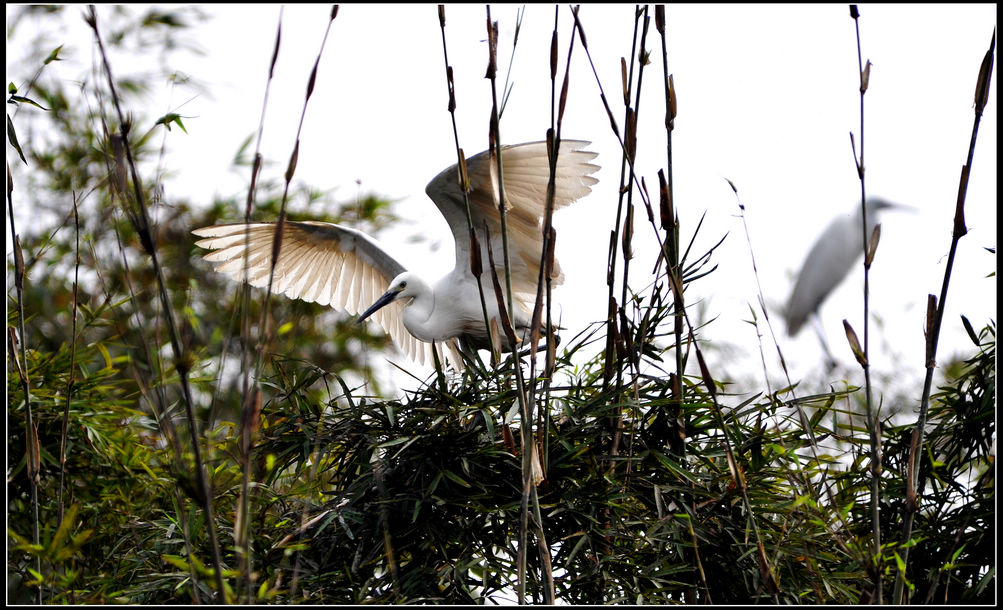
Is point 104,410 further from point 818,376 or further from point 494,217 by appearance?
point 818,376

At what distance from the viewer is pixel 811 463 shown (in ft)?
5.21

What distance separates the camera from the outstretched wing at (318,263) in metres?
2.66

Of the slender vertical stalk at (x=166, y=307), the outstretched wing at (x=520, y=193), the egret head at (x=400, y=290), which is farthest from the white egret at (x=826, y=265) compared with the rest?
the egret head at (x=400, y=290)

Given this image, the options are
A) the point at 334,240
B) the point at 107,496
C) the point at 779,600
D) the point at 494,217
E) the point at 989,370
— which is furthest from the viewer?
the point at 334,240

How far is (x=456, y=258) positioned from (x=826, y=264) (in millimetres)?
1686

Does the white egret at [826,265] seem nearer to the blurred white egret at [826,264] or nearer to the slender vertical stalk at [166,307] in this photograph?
the blurred white egret at [826,264]

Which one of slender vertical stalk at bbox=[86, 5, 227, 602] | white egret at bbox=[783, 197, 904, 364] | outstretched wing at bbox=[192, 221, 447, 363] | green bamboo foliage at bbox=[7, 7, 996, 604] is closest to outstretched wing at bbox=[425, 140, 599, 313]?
outstretched wing at bbox=[192, 221, 447, 363]

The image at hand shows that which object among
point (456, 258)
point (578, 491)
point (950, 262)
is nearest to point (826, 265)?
point (950, 262)

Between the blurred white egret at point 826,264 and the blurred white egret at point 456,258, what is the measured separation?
3.46ft

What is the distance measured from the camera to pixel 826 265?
103cm

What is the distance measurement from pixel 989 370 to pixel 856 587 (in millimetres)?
453

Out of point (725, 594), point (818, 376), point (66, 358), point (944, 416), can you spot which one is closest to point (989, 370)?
point (944, 416)

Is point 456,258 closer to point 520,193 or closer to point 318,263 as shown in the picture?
point 520,193

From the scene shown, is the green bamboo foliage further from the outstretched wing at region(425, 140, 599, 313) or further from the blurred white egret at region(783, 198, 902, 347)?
the outstretched wing at region(425, 140, 599, 313)
